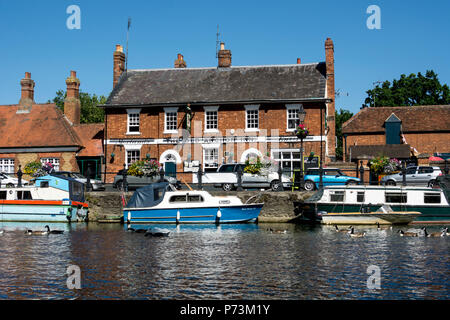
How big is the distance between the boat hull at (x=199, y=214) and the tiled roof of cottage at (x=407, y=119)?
99.8 ft

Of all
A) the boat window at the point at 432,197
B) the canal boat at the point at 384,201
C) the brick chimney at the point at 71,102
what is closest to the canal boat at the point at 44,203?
the canal boat at the point at 384,201

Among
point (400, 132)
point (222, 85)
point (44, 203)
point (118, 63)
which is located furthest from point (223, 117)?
point (400, 132)

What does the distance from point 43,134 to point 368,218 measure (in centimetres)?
2874

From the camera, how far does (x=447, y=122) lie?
50.4 metres

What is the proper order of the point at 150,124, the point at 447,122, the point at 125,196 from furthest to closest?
the point at 447,122, the point at 150,124, the point at 125,196

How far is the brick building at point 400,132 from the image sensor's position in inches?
1961

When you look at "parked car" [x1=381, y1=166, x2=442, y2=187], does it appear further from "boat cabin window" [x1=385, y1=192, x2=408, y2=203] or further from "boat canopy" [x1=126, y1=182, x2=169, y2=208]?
"boat canopy" [x1=126, y1=182, x2=169, y2=208]

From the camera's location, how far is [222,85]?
40500 mm

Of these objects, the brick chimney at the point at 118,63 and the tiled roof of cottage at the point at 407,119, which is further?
the tiled roof of cottage at the point at 407,119

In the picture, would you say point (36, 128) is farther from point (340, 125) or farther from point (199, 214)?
point (340, 125)

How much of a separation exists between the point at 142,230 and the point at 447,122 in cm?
3835

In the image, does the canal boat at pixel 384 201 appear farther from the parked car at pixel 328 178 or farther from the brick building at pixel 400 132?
the brick building at pixel 400 132

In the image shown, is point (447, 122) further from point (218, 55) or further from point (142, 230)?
point (142, 230)
